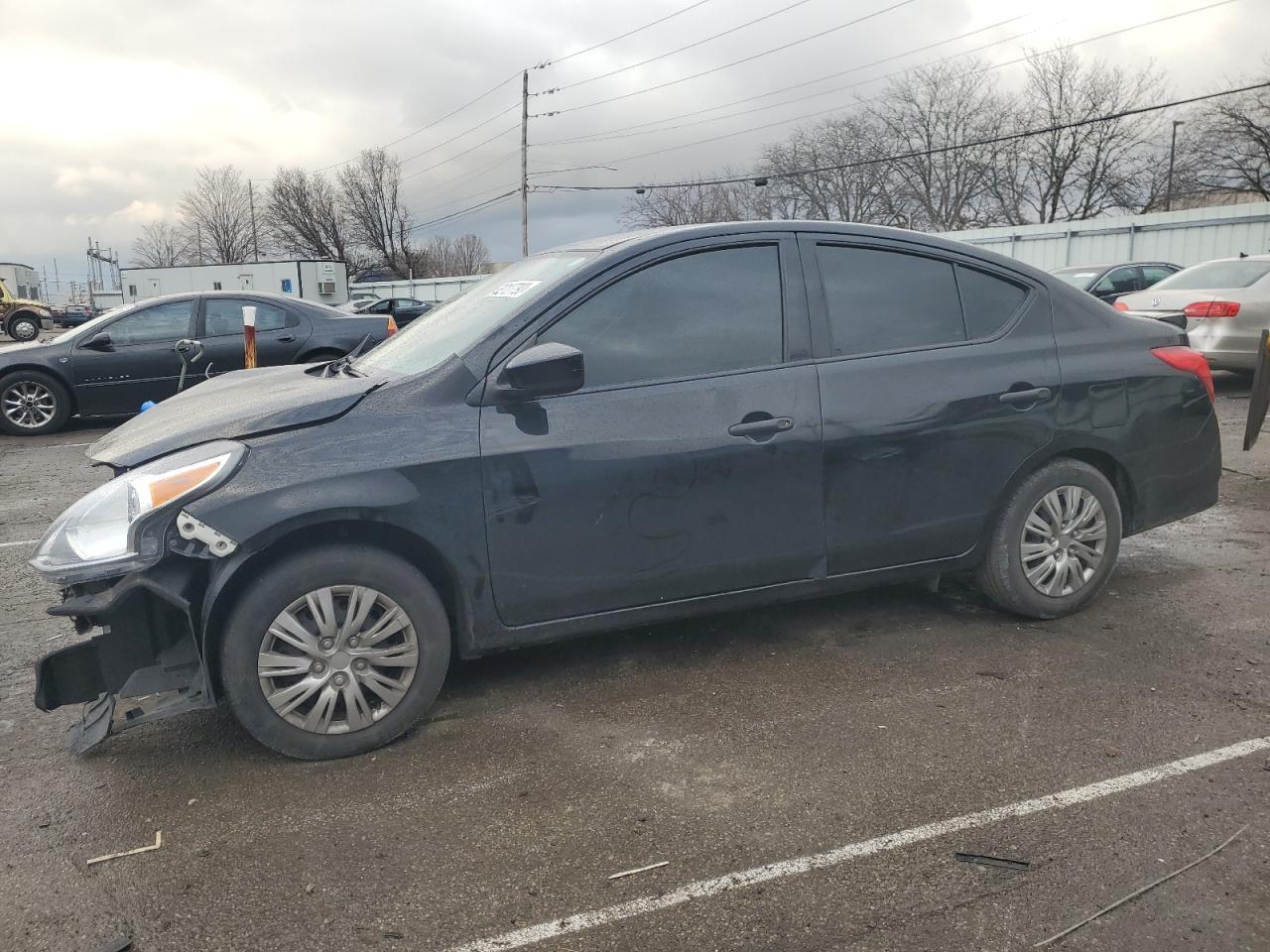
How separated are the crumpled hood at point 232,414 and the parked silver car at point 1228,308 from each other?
32.3ft

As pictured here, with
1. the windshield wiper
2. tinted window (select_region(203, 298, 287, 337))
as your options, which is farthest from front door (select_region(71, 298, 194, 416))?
the windshield wiper

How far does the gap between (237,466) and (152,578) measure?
1.40 feet

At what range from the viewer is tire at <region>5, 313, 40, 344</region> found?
35.2 m

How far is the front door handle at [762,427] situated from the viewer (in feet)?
12.1

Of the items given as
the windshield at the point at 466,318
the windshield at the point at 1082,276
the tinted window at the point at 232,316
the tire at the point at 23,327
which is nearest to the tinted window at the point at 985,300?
the windshield at the point at 466,318

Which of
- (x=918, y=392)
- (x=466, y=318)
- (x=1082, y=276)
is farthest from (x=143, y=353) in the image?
(x=1082, y=276)

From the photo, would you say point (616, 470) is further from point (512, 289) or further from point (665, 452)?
point (512, 289)

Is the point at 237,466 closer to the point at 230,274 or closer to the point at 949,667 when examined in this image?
the point at 949,667

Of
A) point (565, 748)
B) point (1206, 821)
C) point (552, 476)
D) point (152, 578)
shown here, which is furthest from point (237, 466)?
point (1206, 821)

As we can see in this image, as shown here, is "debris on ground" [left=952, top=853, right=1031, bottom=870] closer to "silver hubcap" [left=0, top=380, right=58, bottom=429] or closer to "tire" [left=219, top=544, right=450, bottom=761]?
"tire" [left=219, top=544, right=450, bottom=761]

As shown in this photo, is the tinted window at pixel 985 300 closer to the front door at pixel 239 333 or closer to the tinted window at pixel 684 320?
the tinted window at pixel 684 320

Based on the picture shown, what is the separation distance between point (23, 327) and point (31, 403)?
95.0 feet

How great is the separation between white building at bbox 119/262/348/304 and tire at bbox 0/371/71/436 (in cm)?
3798

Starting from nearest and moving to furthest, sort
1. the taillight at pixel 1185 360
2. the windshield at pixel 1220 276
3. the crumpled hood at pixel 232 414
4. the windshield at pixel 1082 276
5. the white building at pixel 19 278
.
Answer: the crumpled hood at pixel 232 414 → the taillight at pixel 1185 360 → the windshield at pixel 1220 276 → the windshield at pixel 1082 276 → the white building at pixel 19 278
